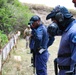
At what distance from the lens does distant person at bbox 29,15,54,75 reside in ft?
23.9

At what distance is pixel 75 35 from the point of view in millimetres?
4125

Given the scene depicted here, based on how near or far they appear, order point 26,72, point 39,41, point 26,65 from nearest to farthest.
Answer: point 39,41
point 26,72
point 26,65

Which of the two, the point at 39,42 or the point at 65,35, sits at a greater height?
the point at 65,35

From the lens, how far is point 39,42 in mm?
7301

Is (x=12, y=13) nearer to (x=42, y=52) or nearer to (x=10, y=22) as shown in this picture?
(x=10, y=22)

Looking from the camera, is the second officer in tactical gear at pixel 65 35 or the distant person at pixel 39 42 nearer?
the second officer in tactical gear at pixel 65 35

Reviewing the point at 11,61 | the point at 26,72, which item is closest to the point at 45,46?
the point at 26,72

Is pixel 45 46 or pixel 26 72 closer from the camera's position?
pixel 45 46

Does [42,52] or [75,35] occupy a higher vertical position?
[75,35]

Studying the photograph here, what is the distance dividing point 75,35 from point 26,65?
23.7 ft

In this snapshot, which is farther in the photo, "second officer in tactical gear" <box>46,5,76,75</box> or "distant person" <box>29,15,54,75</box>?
"distant person" <box>29,15,54,75</box>

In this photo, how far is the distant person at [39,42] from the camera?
23.9 feet

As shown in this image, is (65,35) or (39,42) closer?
(65,35)

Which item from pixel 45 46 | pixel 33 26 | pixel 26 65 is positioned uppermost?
pixel 33 26
